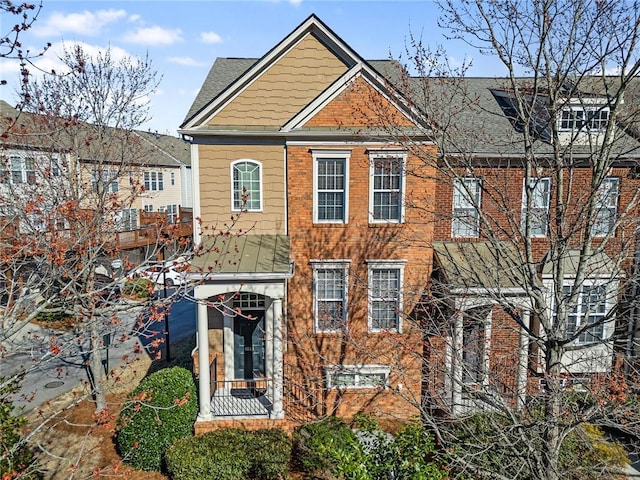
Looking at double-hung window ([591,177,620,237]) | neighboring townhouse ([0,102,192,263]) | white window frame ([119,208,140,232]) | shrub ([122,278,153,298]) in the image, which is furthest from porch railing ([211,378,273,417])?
double-hung window ([591,177,620,237])

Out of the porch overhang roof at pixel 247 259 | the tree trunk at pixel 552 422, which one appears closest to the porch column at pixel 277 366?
the porch overhang roof at pixel 247 259

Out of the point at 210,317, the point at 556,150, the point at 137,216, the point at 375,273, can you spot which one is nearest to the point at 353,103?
the point at 375,273

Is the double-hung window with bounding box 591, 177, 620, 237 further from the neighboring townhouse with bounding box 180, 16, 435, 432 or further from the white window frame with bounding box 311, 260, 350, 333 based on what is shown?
the white window frame with bounding box 311, 260, 350, 333

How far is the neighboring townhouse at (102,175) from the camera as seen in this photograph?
9766 millimetres

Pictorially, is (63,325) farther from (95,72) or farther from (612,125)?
(612,125)

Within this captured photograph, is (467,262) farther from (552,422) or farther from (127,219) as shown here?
(127,219)

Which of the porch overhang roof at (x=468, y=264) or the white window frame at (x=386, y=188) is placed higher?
the white window frame at (x=386, y=188)

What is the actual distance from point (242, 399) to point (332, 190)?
256 inches

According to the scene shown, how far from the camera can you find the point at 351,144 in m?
11.0

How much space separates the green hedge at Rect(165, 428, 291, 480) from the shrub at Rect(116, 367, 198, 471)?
38 cm

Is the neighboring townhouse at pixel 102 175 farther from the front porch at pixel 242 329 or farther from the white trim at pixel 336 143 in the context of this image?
the white trim at pixel 336 143

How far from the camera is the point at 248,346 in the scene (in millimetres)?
12414

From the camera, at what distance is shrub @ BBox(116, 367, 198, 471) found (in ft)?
30.5

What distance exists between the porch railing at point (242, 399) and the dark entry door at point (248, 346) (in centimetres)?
40
